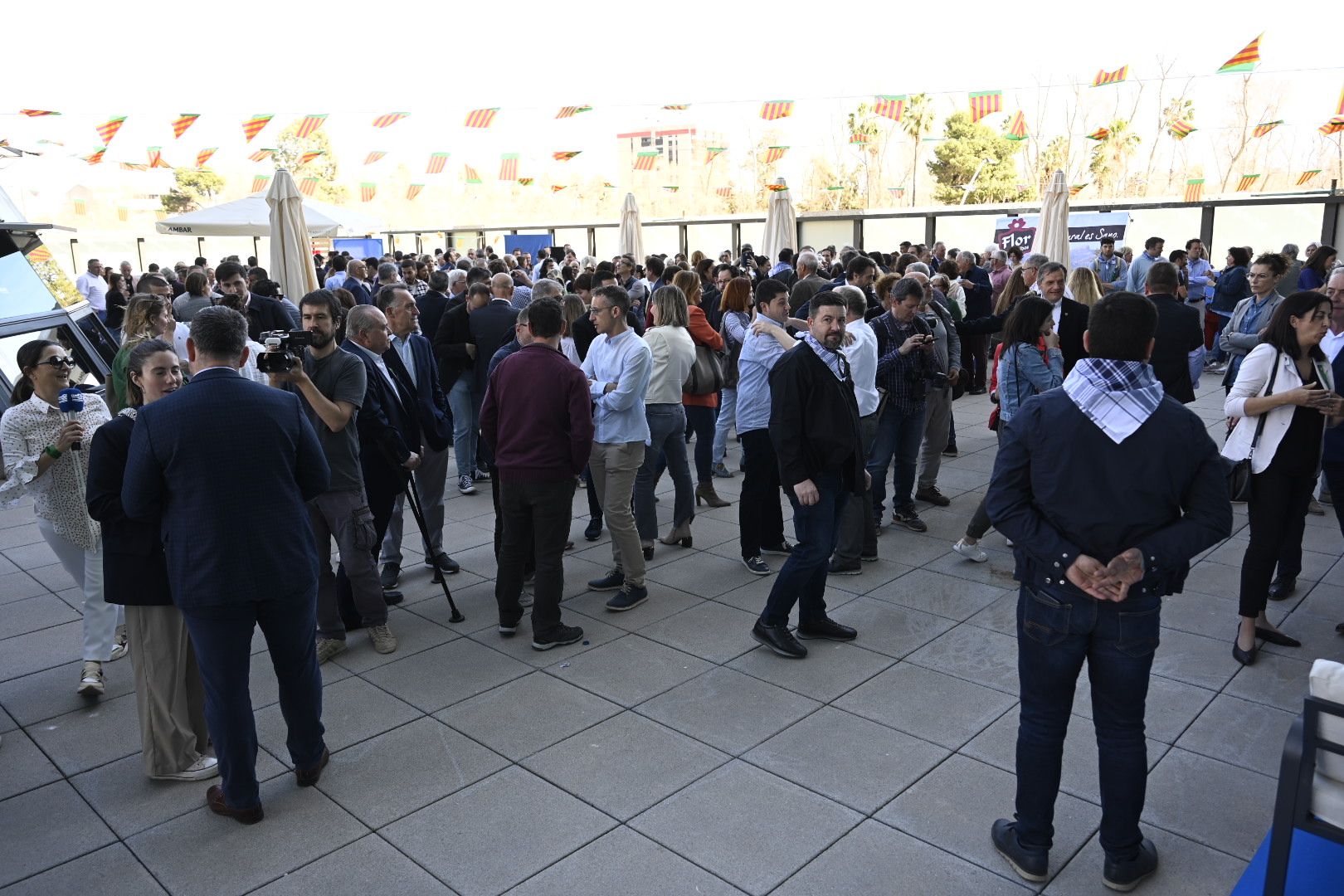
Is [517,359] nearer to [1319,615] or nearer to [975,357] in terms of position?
[1319,615]

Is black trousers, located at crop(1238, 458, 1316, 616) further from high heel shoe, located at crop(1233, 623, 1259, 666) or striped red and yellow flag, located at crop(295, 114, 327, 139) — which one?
striped red and yellow flag, located at crop(295, 114, 327, 139)

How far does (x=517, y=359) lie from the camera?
4738 mm

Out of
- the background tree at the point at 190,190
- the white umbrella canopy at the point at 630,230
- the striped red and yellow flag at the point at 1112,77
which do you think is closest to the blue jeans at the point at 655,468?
the white umbrella canopy at the point at 630,230

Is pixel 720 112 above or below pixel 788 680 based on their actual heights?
above

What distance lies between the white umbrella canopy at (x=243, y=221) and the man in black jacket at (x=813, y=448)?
12.7 metres

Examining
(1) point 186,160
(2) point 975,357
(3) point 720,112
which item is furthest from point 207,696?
(1) point 186,160

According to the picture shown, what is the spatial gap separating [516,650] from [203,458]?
2.22 m

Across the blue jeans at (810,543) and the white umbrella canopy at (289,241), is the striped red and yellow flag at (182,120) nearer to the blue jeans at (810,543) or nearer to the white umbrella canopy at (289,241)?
the white umbrella canopy at (289,241)

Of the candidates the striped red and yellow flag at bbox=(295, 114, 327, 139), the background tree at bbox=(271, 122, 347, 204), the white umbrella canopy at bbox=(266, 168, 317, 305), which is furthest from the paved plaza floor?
the background tree at bbox=(271, 122, 347, 204)

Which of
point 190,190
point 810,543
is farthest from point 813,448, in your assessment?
point 190,190

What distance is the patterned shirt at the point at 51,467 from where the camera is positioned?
4258mm

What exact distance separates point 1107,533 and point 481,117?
877 inches

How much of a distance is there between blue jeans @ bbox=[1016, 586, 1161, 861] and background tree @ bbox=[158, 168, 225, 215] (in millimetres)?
63778

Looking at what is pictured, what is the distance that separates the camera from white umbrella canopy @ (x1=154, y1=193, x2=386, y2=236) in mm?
15578
